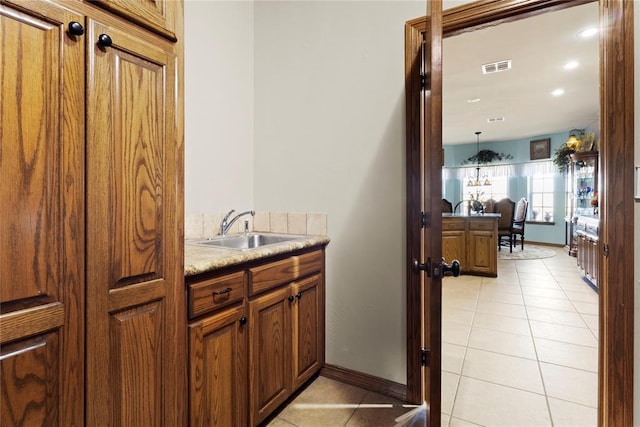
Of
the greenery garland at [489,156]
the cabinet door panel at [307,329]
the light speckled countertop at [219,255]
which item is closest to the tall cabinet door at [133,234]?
the light speckled countertop at [219,255]

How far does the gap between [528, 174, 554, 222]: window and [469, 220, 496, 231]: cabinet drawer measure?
490cm

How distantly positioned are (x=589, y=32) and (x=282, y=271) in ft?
12.9

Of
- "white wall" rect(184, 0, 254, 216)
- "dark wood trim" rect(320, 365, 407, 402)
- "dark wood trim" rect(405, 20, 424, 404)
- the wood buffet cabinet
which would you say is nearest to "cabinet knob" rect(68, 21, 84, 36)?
"white wall" rect(184, 0, 254, 216)

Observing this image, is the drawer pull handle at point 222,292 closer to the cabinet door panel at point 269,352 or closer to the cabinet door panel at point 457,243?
the cabinet door panel at point 269,352

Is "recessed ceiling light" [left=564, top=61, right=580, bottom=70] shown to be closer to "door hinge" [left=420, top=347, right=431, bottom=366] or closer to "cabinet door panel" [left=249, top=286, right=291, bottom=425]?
"door hinge" [left=420, top=347, right=431, bottom=366]

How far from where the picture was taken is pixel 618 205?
137 cm

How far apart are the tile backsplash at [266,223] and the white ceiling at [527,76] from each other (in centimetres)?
242

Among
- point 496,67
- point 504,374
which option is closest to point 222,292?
point 504,374

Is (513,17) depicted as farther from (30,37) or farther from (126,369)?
(126,369)

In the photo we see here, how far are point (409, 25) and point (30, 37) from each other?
1.69m

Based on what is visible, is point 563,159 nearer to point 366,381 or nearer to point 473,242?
point 473,242

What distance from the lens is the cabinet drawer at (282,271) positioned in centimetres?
151

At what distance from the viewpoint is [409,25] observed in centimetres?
180

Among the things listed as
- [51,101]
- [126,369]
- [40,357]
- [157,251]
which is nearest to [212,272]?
[157,251]
